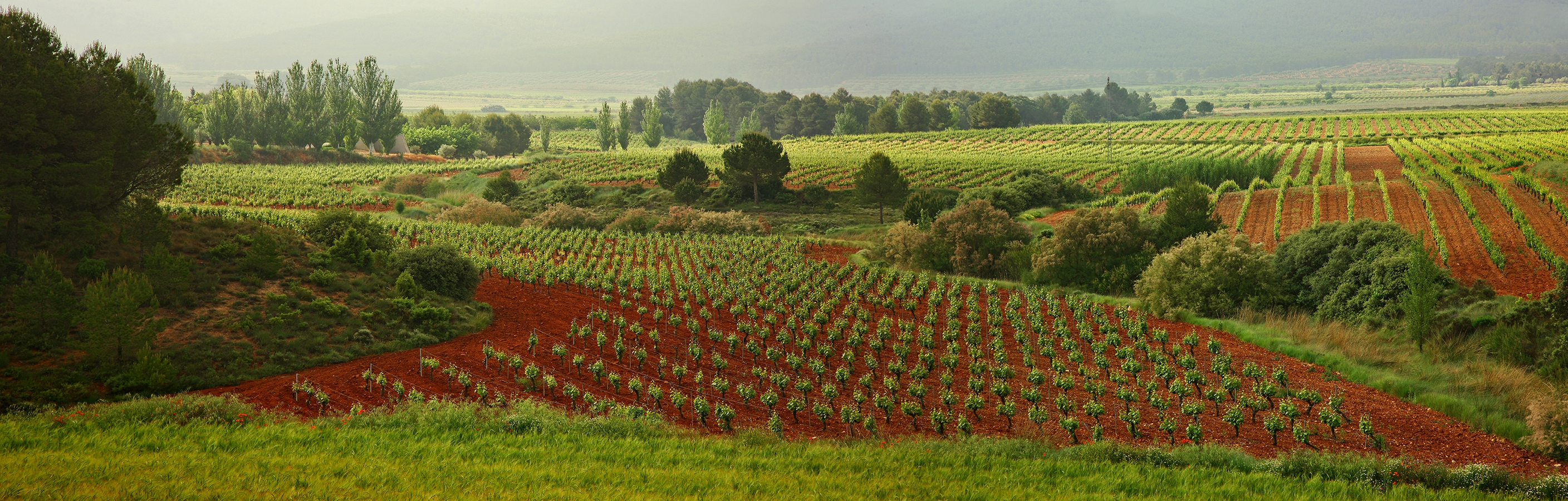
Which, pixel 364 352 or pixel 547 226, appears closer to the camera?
pixel 364 352

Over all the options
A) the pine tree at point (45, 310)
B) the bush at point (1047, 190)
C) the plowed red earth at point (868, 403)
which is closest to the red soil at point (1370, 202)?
the bush at point (1047, 190)

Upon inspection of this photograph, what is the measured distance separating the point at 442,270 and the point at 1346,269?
26.8 meters

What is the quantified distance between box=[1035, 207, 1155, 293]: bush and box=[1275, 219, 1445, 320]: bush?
5.02m

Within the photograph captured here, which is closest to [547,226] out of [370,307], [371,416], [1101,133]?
[370,307]

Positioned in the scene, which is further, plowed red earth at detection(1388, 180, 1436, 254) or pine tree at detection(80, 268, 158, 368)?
plowed red earth at detection(1388, 180, 1436, 254)

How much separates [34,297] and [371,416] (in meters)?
9.79

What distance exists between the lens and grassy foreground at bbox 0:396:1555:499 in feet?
34.9

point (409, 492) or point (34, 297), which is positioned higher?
point (34, 297)

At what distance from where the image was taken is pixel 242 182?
208 ft

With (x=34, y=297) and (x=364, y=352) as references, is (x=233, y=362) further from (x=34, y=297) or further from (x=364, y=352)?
(x=34, y=297)

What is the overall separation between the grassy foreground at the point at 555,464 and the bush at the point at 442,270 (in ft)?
38.1

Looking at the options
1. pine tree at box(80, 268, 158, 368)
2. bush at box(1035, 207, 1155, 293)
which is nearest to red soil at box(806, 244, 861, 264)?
bush at box(1035, 207, 1155, 293)

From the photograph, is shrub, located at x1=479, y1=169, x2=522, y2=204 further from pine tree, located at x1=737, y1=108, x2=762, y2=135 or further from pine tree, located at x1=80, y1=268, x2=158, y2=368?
pine tree, located at x1=737, y1=108, x2=762, y2=135

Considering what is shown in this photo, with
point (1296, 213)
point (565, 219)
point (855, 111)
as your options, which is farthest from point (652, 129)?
point (1296, 213)
